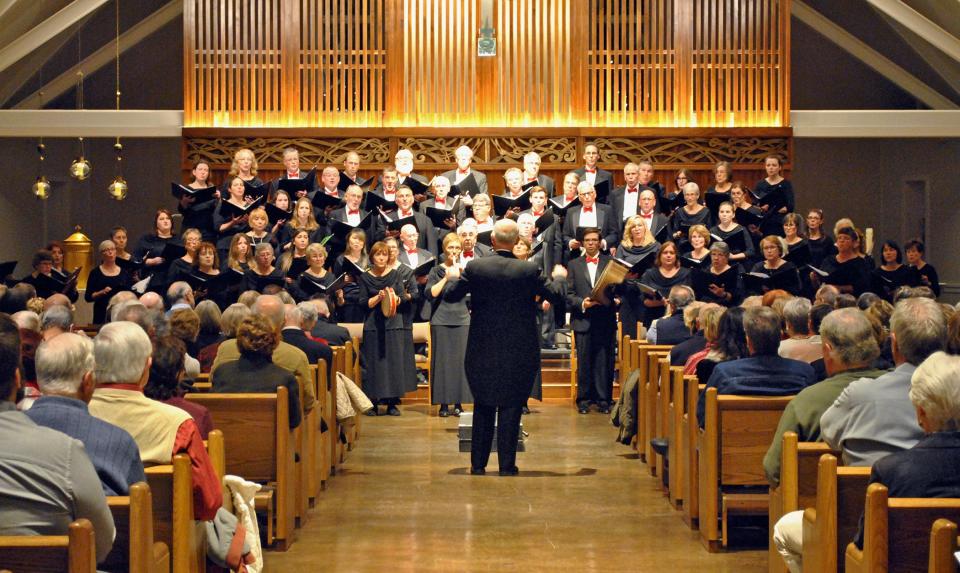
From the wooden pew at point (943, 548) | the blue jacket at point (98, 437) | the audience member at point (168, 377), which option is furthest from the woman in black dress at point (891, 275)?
the blue jacket at point (98, 437)

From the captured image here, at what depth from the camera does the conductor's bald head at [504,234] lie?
6.57m

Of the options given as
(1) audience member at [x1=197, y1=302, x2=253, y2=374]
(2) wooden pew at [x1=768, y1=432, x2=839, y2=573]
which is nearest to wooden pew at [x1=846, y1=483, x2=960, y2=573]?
(2) wooden pew at [x1=768, y1=432, x2=839, y2=573]

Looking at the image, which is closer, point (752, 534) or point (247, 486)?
point (247, 486)

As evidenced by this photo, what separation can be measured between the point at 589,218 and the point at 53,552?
8.18 metres

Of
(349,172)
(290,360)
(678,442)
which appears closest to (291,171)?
(349,172)

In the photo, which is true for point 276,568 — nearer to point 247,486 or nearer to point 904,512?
point 247,486

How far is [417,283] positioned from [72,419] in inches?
244

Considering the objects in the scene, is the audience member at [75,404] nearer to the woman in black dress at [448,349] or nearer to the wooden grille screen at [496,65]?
the woman in black dress at [448,349]

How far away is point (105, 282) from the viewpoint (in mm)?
10250

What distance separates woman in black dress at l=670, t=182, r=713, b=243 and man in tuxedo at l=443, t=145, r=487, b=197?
1.69 m

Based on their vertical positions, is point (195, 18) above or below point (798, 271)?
above

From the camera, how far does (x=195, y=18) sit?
506 inches

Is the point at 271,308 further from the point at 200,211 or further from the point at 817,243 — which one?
the point at 817,243

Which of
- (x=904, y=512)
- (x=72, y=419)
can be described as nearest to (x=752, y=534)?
(x=904, y=512)
